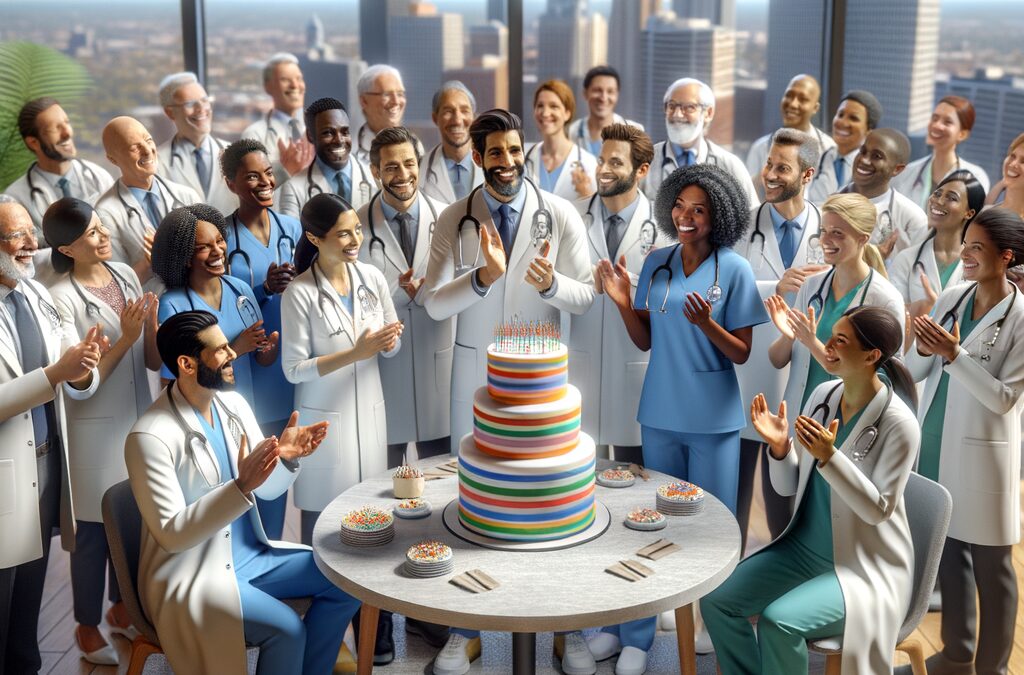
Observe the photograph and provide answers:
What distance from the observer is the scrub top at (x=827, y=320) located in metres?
4.36

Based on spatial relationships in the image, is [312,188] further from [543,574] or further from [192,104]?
[543,574]

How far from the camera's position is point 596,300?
497cm

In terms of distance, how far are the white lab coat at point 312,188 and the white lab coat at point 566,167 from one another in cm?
92

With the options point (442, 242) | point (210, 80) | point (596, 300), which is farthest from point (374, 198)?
point (210, 80)

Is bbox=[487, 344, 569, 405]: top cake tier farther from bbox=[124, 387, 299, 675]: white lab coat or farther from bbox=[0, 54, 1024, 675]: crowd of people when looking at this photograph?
bbox=[124, 387, 299, 675]: white lab coat

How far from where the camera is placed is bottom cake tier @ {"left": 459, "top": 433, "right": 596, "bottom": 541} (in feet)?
11.5

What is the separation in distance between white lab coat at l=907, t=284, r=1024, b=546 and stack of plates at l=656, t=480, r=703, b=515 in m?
1.07

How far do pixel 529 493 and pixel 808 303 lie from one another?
5.66ft

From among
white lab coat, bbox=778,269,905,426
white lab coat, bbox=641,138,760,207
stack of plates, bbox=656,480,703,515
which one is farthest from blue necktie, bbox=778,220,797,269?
stack of plates, bbox=656,480,703,515

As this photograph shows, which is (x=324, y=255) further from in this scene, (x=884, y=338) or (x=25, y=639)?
(x=884, y=338)

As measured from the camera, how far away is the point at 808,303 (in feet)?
15.2

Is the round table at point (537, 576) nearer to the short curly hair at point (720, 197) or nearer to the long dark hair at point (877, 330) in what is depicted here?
the long dark hair at point (877, 330)

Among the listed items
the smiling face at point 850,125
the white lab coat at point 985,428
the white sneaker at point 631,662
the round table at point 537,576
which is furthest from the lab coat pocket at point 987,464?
the smiling face at point 850,125

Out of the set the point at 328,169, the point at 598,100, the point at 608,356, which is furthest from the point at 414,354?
the point at 598,100
